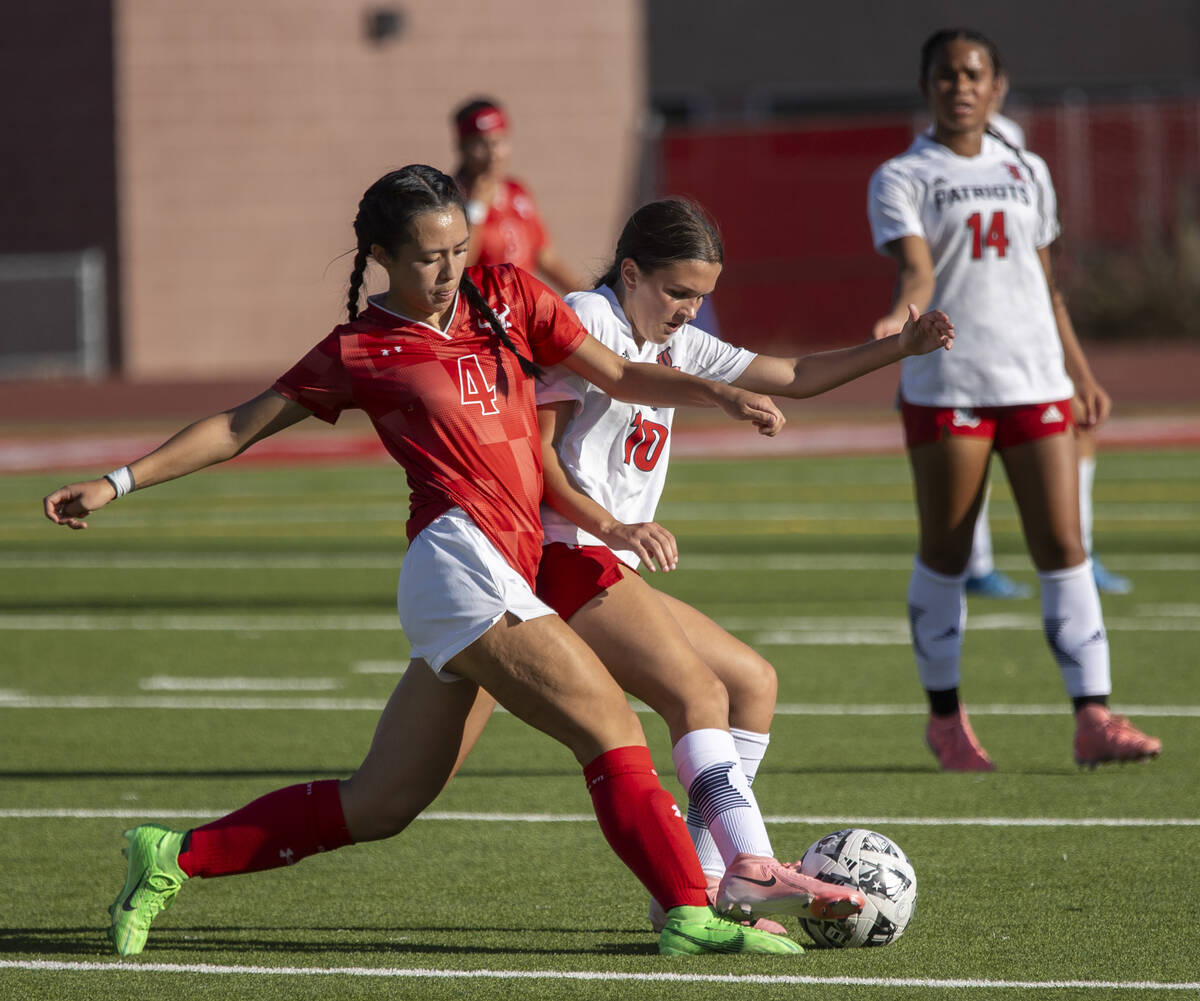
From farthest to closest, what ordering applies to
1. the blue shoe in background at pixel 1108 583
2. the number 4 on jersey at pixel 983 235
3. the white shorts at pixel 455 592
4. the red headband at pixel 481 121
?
1. the blue shoe in background at pixel 1108 583
2. the red headband at pixel 481 121
3. the number 4 on jersey at pixel 983 235
4. the white shorts at pixel 455 592

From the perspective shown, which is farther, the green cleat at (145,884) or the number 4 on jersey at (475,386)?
the green cleat at (145,884)

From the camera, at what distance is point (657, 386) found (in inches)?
180

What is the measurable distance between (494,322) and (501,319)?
0.13 ft

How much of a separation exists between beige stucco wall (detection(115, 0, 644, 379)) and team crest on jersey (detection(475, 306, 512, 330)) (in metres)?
21.3

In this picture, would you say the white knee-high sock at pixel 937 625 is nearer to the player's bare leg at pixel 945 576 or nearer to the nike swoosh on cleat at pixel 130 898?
the player's bare leg at pixel 945 576

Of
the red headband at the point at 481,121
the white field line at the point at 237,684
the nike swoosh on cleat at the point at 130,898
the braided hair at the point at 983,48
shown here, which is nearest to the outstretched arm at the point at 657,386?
the nike swoosh on cleat at the point at 130,898

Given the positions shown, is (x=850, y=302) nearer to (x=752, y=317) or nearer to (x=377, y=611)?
(x=752, y=317)

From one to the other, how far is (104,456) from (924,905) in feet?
49.8

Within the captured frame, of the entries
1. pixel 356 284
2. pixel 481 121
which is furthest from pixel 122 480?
pixel 481 121

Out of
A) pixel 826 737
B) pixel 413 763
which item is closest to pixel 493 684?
pixel 413 763

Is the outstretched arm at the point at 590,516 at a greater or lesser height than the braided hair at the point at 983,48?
lesser

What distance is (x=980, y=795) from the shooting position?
6262 mm

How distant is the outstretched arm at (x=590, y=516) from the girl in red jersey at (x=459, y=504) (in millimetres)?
58

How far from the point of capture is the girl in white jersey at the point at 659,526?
14.7 feet
